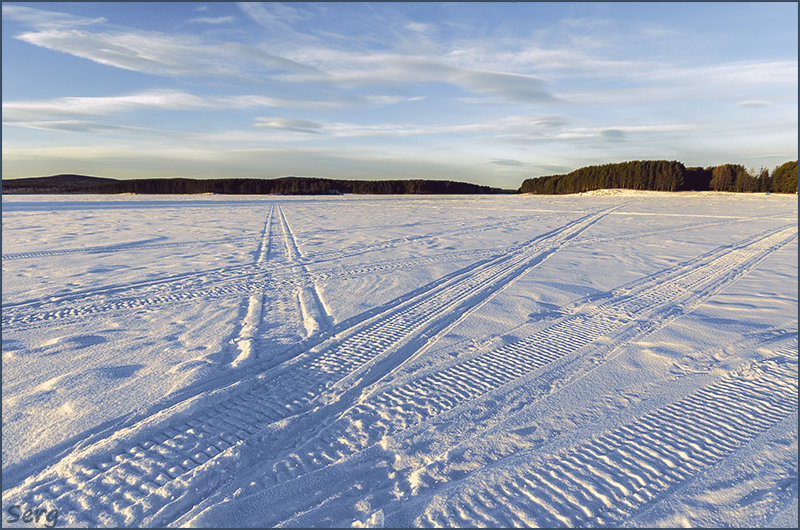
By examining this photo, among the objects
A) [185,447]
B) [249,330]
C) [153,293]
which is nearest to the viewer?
[185,447]

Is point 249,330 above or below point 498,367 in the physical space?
above

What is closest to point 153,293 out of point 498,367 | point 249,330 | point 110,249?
point 249,330

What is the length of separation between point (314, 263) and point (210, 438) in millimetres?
5862

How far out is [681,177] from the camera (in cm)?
7231

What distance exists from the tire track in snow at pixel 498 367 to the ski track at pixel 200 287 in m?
3.61

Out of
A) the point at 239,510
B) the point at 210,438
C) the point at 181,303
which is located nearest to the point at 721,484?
the point at 239,510

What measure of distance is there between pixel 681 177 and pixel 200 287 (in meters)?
85.4

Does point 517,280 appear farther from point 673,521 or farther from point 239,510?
point 239,510

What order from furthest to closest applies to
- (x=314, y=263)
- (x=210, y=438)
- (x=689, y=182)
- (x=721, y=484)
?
(x=689, y=182), (x=314, y=263), (x=210, y=438), (x=721, y=484)

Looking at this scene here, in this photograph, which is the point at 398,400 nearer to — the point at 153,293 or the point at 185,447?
the point at 185,447

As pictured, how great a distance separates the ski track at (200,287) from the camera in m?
5.16

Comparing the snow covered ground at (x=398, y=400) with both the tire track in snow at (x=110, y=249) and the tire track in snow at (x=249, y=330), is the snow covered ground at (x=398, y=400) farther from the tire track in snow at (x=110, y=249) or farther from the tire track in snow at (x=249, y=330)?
the tire track in snow at (x=110, y=249)

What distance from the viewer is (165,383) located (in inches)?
136

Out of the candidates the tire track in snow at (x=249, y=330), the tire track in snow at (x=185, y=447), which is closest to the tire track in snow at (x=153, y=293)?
the tire track in snow at (x=249, y=330)
